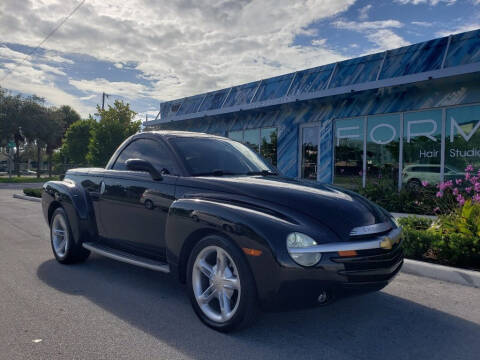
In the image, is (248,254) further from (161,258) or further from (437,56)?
(437,56)

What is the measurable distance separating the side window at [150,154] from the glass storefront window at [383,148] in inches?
353

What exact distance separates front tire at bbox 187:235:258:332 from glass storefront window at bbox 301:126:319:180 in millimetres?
11956

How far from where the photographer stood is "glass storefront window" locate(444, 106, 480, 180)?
10.5 metres

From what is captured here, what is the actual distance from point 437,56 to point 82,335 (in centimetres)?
1144

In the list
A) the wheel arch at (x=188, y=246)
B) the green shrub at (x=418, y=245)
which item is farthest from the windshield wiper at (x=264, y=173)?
the green shrub at (x=418, y=245)

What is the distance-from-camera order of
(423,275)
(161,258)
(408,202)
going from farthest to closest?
(408,202), (423,275), (161,258)

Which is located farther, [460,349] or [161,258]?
[161,258]

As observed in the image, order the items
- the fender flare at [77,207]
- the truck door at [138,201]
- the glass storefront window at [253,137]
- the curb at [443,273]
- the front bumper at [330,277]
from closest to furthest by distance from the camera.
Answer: the front bumper at [330,277] → the truck door at [138,201] → the curb at [443,273] → the fender flare at [77,207] → the glass storefront window at [253,137]

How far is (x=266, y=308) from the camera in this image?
289cm

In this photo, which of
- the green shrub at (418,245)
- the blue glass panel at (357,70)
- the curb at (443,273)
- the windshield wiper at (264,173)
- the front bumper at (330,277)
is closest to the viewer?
the front bumper at (330,277)

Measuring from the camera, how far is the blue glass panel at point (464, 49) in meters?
10.4

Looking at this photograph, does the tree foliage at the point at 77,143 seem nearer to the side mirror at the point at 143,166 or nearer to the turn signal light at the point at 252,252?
the side mirror at the point at 143,166

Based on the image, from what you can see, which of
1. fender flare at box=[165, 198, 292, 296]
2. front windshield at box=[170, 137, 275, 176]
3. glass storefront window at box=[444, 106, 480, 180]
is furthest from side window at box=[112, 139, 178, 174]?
glass storefront window at box=[444, 106, 480, 180]

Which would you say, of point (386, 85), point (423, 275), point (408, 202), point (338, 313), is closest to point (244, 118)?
point (386, 85)
